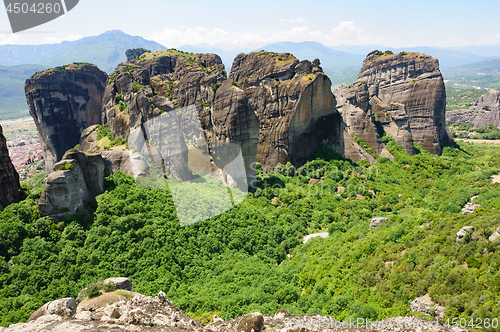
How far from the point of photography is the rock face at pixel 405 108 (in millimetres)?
51406

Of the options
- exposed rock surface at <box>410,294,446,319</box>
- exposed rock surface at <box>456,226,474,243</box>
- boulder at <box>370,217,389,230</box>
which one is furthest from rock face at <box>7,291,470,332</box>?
boulder at <box>370,217,389,230</box>

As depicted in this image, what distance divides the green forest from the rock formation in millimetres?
3800

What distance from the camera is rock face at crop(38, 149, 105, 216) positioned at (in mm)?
20062

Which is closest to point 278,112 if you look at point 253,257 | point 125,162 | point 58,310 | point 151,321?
point 125,162

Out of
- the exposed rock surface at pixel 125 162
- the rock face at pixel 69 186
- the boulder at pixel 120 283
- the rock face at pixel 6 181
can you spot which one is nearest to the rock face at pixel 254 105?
the exposed rock surface at pixel 125 162

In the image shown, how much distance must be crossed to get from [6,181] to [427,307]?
2796cm

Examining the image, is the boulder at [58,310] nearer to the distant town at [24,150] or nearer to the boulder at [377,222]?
the boulder at [377,222]

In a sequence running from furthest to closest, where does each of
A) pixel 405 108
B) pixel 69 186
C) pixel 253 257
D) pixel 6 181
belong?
pixel 405 108 < pixel 253 257 < pixel 6 181 < pixel 69 186

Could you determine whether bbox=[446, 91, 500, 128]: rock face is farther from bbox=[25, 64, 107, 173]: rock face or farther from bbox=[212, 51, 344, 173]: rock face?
bbox=[25, 64, 107, 173]: rock face

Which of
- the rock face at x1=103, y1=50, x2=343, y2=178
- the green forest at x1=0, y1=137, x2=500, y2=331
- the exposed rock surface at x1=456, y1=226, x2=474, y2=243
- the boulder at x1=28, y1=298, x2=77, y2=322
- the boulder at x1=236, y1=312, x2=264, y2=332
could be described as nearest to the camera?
the boulder at x1=236, y1=312, x2=264, y2=332

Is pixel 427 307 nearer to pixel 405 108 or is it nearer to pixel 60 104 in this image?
pixel 405 108

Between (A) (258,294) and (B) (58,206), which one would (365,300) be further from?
(B) (58,206)

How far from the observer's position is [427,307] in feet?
42.9

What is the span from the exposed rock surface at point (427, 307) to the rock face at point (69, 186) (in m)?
22.6
